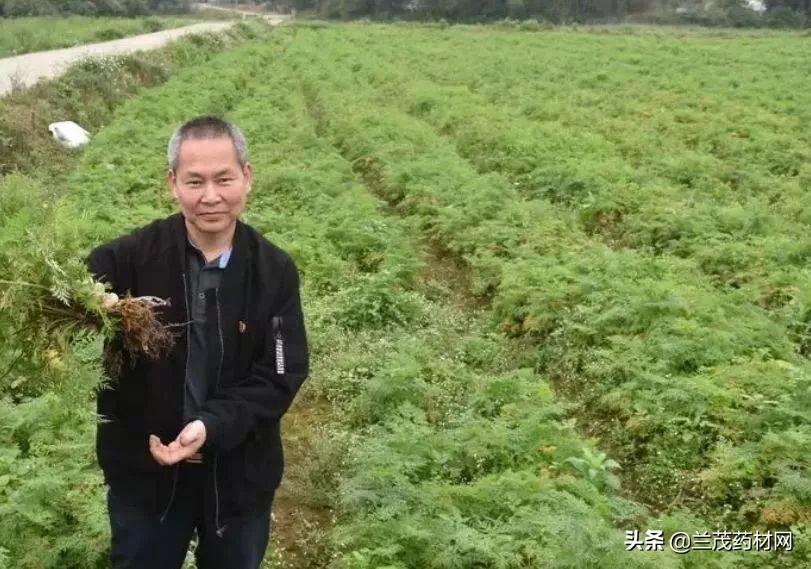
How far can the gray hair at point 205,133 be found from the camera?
310cm

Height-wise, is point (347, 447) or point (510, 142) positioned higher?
point (510, 142)

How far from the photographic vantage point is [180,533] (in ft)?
11.1

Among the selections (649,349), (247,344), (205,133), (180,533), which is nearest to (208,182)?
(205,133)

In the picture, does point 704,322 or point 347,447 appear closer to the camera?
point 347,447

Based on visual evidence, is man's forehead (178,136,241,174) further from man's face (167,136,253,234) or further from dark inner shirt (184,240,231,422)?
dark inner shirt (184,240,231,422)

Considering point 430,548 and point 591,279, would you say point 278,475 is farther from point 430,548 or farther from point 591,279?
point 591,279

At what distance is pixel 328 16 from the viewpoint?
98438 millimetres

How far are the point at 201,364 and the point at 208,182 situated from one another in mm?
729

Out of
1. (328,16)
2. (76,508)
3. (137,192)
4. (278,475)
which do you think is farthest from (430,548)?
(328,16)

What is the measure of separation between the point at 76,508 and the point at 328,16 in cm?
10000

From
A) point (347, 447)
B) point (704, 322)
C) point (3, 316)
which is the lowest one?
point (347, 447)

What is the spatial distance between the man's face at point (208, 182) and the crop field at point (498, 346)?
50cm

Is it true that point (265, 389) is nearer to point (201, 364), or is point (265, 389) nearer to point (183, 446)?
point (201, 364)

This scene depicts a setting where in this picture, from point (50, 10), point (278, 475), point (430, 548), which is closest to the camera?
point (278, 475)
